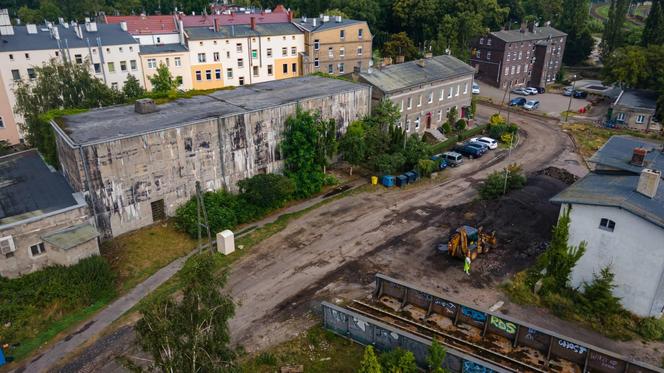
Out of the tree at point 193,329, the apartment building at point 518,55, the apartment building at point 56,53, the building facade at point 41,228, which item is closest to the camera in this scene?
the tree at point 193,329

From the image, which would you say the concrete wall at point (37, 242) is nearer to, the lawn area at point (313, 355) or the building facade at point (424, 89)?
the lawn area at point (313, 355)

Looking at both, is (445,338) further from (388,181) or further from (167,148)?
(167,148)

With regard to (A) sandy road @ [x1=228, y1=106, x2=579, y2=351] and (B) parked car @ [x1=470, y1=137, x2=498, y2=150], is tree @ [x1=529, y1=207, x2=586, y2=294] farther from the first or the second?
(B) parked car @ [x1=470, y1=137, x2=498, y2=150]

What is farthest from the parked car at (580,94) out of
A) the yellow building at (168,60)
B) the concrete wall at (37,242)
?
the concrete wall at (37,242)

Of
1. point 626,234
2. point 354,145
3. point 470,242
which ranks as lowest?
point 470,242

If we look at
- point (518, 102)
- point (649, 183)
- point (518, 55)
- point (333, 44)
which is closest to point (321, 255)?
point (649, 183)
